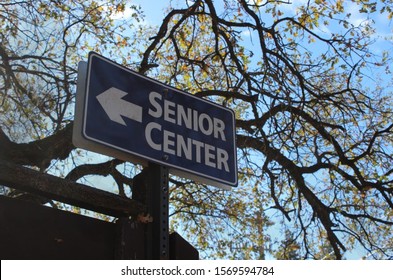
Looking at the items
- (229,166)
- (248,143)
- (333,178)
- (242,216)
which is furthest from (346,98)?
(229,166)

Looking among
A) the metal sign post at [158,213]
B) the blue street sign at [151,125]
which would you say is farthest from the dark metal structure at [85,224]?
the blue street sign at [151,125]

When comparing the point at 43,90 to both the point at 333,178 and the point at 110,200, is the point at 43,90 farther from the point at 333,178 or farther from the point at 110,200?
the point at 110,200

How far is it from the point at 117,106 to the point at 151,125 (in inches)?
7.2

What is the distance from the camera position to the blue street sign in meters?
2.04

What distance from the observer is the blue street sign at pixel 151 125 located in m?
2.04

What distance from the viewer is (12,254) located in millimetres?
1609

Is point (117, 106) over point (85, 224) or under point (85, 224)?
over

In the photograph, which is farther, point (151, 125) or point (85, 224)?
point (151, 125)

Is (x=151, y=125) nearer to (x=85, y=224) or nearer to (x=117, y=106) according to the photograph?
(x=117, y=106)

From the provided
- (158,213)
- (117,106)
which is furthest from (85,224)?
(117,106)

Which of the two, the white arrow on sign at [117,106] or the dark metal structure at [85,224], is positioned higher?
the white arrow on sign at [117,106]

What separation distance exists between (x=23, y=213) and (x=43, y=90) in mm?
5545

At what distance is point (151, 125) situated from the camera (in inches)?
87.5

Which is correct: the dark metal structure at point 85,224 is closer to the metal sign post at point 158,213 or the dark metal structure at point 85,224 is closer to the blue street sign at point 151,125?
the metal sign post at point 158,213
